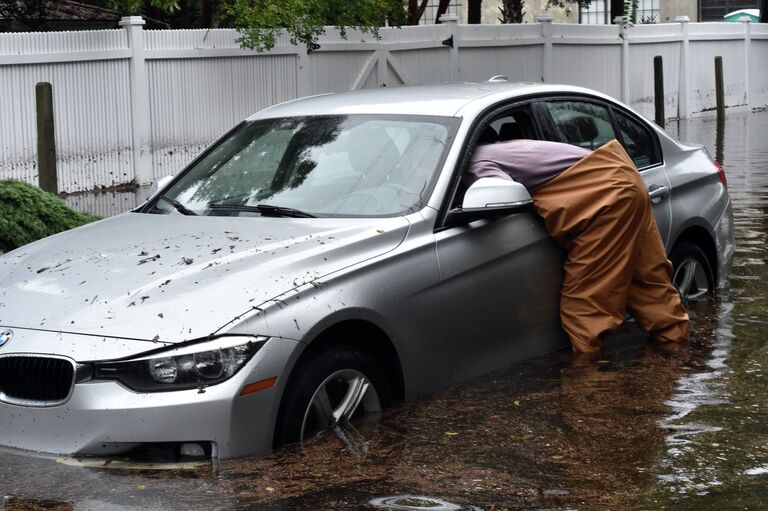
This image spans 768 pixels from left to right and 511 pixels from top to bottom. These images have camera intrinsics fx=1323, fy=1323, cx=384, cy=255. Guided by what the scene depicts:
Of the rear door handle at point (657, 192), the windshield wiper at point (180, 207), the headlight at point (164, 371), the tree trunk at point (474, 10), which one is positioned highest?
the tree trunk at point (474, 10)

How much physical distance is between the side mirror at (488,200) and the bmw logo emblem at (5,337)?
2.01 meters

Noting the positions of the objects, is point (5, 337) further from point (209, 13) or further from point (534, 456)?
point (209, 13)

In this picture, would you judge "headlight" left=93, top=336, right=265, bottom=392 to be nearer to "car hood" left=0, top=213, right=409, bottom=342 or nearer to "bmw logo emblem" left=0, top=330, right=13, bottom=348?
"car hood" left=0, top=213, right=409, bottom=342

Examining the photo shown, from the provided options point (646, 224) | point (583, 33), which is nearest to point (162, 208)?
point (646, 224)

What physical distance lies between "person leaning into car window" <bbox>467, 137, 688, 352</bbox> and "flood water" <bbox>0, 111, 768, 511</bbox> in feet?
0.88

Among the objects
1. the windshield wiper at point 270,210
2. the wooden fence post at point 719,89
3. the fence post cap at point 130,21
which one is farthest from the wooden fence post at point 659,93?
the windshield wiper at point 270,210

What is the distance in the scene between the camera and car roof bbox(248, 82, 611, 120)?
6516 mm

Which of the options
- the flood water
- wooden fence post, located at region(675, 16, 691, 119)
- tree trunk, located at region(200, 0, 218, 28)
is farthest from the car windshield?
wooden fence post, located at region(675, 16, 691, 119)

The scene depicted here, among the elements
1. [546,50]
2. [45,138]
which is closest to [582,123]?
[45,138]

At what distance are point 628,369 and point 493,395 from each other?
0.97m

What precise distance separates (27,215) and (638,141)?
409 cm

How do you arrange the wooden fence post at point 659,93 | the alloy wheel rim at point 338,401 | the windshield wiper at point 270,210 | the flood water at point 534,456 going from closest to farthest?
the flood water at point 534,456, the alloy wheel rim at point 338,401, the windshield wiper at point 270,210, the wooden fence post at point 659,93

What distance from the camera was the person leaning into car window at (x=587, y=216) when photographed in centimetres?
649

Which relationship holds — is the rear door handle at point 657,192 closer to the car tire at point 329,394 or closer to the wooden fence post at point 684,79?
the car tire at point 329,394
